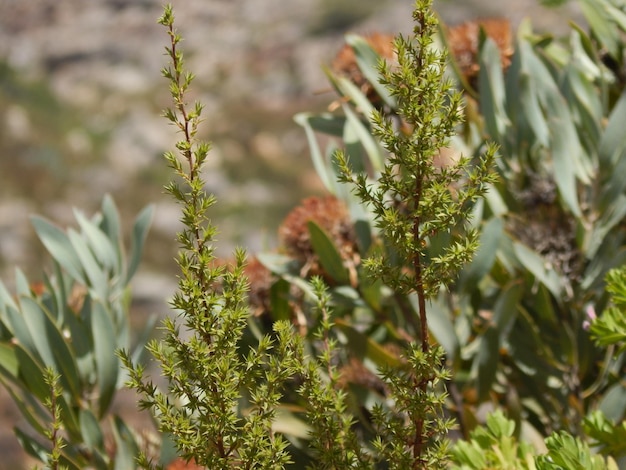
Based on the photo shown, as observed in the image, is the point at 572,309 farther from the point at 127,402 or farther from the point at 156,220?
the point at 156,220

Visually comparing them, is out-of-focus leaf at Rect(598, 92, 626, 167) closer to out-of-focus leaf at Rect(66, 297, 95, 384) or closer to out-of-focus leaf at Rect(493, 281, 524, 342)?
out-of-focus leaf at Rect(493, 281, 524, 342)

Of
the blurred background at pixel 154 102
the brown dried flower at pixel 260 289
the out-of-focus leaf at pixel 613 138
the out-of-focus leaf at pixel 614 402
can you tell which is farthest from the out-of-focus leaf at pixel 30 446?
the blurred background at pixel 154 102

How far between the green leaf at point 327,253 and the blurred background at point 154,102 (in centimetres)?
596

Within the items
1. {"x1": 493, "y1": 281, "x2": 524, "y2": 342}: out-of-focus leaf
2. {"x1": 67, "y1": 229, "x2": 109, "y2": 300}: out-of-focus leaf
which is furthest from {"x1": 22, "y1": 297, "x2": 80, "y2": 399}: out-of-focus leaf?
{"x1": 493, "y1": 281, "x2": 524, "y2": 342}: out-of-focus leaf

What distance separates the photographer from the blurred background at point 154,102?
331 inches

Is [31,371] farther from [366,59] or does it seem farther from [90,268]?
[366,59]

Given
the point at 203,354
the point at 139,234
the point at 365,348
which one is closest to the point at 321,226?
the point at 365,348

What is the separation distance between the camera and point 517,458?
76 cm

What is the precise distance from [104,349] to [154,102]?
34.1 feet

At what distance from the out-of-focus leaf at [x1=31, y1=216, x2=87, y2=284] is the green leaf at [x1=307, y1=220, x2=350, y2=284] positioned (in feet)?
1.10

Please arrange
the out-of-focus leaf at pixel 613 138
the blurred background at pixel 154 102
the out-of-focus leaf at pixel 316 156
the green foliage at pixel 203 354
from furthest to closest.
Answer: the blurred background at pixel 154 102 → the out-of-focus leaf at pixel 316 156 → the out-of-focus leaf at pixel 613 138 → the green foliage at pixel 203 354

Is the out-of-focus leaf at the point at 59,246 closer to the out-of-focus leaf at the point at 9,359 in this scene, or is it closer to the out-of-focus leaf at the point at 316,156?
the out-of-focus leaf at the point at 9,359

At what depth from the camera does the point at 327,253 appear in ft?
A: 3.43

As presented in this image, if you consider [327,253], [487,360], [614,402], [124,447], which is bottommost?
[614,402]
